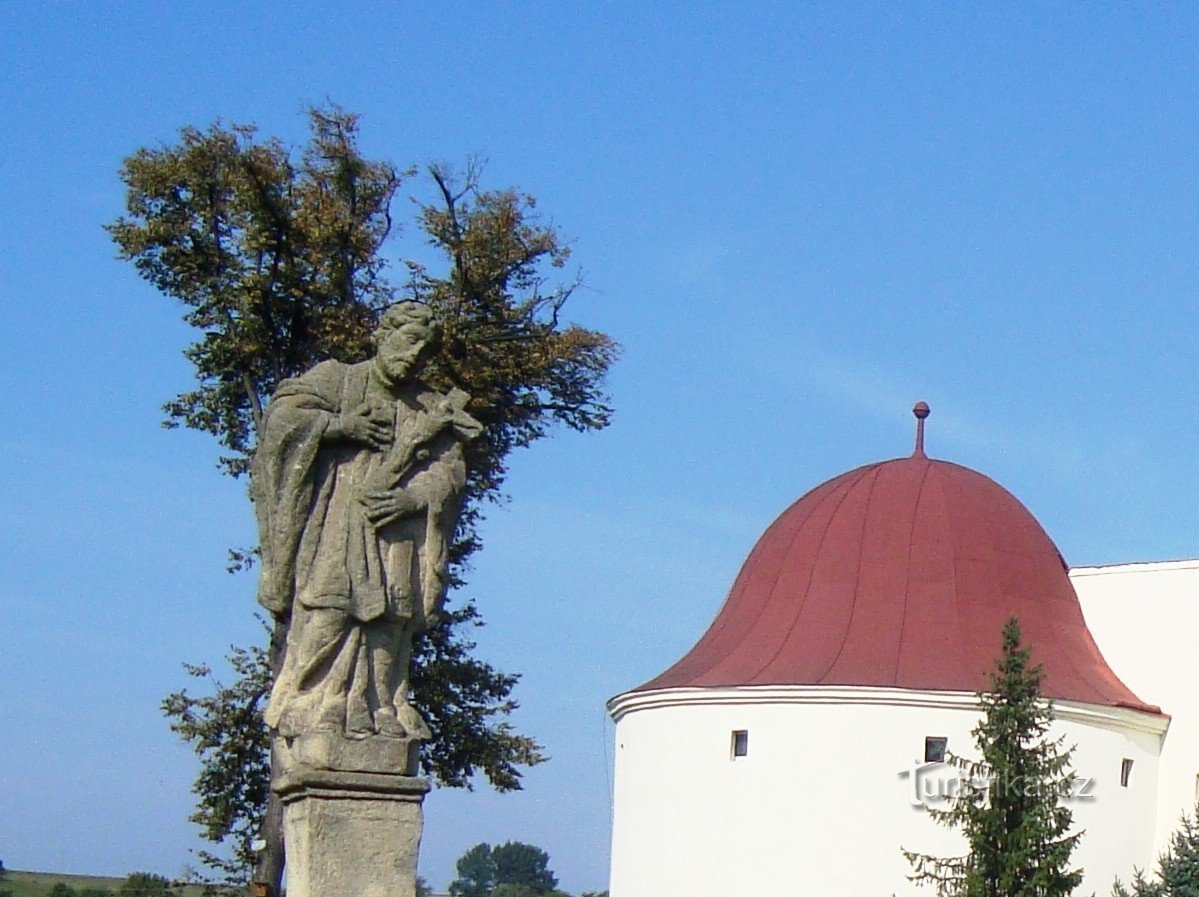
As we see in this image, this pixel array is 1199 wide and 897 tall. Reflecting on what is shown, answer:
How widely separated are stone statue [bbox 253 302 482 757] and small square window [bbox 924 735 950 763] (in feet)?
79.6

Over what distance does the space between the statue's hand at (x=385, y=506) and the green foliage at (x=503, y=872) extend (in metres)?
92.2

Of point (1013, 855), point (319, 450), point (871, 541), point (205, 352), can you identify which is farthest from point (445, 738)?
point (319, 450)

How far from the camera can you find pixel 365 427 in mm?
8234

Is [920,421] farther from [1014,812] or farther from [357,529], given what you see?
[357,529]

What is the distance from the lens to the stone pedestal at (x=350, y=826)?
7.88 metres

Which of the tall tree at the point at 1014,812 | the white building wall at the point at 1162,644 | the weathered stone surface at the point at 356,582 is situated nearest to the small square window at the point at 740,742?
the tall tree at the point at 1014,812

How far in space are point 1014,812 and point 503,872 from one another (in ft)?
256

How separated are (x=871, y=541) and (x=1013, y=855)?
978 centimetres

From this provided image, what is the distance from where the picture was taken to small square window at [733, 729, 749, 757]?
32312 mm

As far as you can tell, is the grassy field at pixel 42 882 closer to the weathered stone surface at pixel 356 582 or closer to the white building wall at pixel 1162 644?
the white building wall at pixel 1162 644

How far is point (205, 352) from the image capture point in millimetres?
25391

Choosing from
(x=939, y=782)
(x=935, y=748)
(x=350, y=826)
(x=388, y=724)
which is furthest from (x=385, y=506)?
(x=935, y=748)

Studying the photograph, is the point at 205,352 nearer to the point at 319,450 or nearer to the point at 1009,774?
the point at 1009,774

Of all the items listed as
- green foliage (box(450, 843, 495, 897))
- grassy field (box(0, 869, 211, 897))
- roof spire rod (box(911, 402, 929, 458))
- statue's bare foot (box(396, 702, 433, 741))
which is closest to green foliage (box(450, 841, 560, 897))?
green foliage (box(450, 843, 495, 897))
